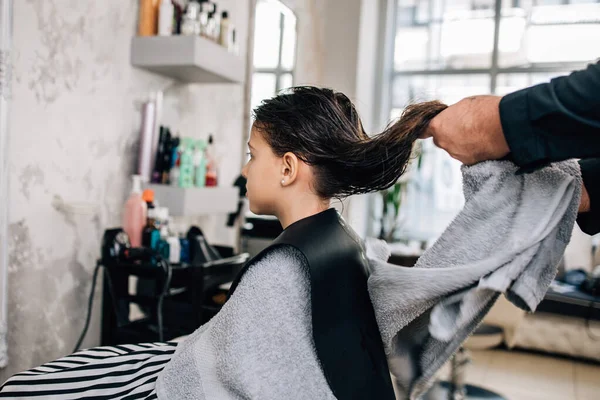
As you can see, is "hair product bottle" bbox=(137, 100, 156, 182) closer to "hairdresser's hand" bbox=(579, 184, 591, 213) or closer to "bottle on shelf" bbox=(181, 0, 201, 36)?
"bottle on shelf" bbox=(181, 0, 201, 36)

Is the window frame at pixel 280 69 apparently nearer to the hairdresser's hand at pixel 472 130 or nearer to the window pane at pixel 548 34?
the hairdresser's hand at pixel 472 130

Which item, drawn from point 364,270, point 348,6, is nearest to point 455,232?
A: point 364,270

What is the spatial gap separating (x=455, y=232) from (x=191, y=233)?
1.47 m

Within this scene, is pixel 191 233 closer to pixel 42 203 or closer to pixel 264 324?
pixel 42 203

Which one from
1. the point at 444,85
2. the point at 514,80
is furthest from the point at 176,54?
the point at 514,80

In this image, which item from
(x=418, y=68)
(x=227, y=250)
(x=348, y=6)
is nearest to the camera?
(x=227, y=250)

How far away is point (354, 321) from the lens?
3.00 ft

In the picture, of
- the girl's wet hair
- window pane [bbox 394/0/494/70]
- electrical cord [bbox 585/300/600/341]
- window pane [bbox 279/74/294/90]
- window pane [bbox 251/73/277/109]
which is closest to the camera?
the girl's wet hair

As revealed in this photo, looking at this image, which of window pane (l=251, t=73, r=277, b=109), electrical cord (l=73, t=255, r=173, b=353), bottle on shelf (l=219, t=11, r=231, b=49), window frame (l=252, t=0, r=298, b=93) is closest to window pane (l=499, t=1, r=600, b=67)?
window frame (l=252, t=0, r=298, b=93)

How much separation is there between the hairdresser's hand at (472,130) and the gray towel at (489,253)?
0.10 feet

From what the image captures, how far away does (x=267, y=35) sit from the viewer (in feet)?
10.3

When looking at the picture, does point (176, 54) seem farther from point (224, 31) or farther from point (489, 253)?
point (489, 253)

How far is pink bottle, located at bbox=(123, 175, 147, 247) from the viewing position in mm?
1891

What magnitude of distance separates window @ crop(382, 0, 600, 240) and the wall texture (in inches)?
135
